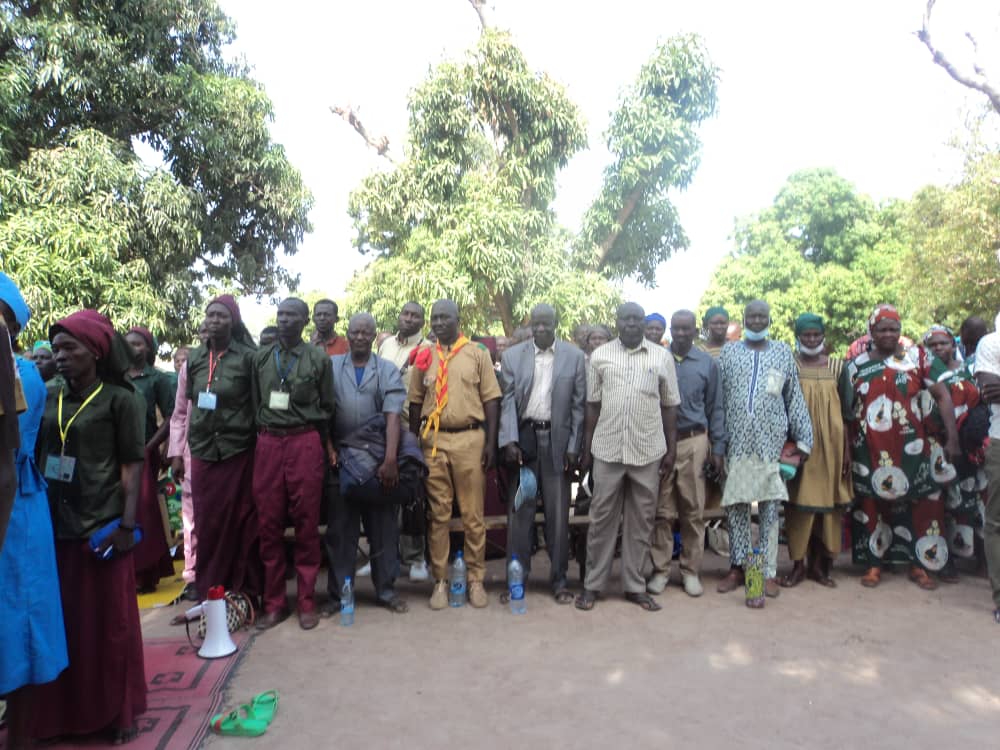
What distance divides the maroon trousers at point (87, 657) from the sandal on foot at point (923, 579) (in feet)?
17.1

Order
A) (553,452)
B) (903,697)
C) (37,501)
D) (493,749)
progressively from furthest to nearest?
(553,452), (903,697), (493,749), (37,501)

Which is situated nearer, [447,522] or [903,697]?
[903,697]

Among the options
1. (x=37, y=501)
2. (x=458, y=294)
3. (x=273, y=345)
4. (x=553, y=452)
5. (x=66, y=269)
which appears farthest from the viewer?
(x=458, y=294)

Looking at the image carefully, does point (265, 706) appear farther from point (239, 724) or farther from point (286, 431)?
point (286, 431)

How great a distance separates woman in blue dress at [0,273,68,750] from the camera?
2732 millimetres

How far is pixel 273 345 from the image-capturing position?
468 cm

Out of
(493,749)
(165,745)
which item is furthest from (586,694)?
(165,745)

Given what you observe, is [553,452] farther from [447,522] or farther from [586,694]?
[586,694]

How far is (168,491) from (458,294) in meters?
9.76

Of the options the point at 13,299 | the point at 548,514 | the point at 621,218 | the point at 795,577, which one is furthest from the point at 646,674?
the point at 621,218

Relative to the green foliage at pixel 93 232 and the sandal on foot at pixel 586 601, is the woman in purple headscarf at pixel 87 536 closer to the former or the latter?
the sandal on foot at pixel 586 601

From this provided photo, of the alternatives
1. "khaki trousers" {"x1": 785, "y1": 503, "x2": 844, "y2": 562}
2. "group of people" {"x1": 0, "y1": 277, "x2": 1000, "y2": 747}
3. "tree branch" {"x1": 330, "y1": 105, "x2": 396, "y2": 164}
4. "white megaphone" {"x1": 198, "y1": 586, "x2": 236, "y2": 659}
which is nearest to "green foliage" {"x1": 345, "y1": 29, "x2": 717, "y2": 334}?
"tree branch" {"x1": 330, "y1": 105, "x2": 396, "y2": 164}

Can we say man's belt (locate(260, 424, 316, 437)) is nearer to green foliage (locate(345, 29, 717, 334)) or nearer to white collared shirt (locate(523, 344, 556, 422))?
white collared shirt (locate(523, 344, 556, 422))

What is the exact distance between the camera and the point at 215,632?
4.18 meters
